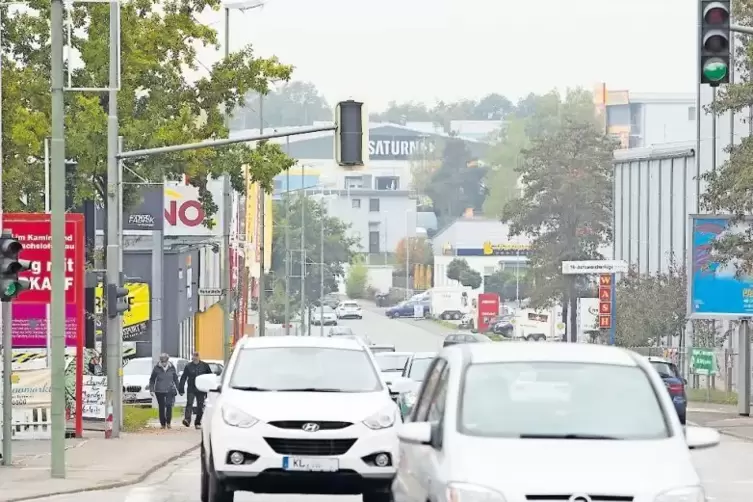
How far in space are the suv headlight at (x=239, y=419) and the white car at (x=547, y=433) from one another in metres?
4.03

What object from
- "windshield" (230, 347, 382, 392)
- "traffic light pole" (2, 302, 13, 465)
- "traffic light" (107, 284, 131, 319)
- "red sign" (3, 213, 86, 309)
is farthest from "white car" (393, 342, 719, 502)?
"traffic light" (107, 284, 131, 319)

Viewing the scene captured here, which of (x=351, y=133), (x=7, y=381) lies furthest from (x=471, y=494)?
(x=351, y=133)

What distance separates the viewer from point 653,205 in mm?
91875

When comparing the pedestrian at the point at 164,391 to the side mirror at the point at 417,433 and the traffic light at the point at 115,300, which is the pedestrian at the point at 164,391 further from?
the side mirror at the point at 417,433

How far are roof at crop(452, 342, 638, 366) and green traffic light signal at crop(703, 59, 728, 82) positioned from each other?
9116mm

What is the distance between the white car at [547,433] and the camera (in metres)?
9.64

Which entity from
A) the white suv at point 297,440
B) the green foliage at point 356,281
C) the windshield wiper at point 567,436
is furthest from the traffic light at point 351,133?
the green foliage at point 356,281

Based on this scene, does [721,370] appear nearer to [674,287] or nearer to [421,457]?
[674,287]

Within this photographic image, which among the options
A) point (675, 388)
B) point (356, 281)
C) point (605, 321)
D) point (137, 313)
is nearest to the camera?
point (675, 388)

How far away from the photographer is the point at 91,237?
40.7 metres

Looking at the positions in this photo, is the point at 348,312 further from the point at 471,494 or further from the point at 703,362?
the point at 471,494

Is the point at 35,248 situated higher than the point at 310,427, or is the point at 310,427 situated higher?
the point at 35,248

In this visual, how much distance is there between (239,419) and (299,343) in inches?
77.4

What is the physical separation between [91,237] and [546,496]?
32080 millimetres
